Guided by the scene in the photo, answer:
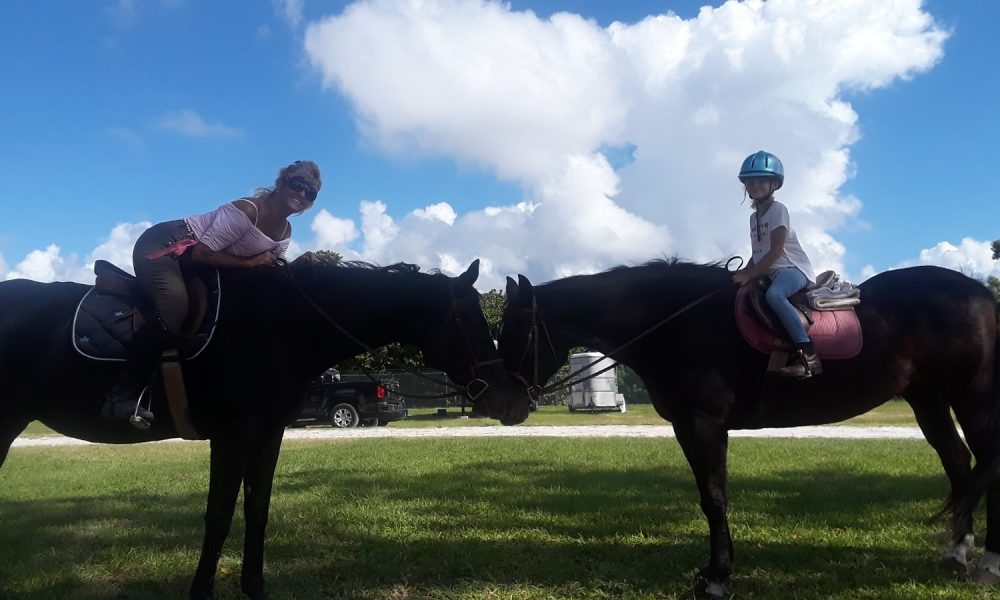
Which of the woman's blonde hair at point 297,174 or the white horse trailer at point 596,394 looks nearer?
the woman's blonde hair at point 297,174

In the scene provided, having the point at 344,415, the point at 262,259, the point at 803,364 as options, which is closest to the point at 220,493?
the point at 262,259

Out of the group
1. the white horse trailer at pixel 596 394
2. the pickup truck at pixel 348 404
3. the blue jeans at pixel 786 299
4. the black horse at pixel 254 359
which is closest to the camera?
the black horse at pixel 254 359

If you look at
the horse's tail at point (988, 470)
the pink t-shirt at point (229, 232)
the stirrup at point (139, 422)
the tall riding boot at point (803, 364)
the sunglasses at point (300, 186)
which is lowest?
the horse's tail at point (988, 470)

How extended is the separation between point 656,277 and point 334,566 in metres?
3.46

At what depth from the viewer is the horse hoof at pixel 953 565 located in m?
4.90

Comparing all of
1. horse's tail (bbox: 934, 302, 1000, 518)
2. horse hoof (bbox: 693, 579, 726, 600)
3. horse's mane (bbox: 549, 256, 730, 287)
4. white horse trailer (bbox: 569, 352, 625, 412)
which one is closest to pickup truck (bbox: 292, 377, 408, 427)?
white horse trailer (bbox: 569, 352, 625, 412)

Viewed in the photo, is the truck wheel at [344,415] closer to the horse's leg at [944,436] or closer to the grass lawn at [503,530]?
the grass lawn at [503,530]

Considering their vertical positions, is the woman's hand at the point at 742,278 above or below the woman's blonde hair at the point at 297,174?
below

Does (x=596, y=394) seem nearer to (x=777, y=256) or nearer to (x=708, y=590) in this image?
(x=777, y=256)

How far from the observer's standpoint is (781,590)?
4.68 metres

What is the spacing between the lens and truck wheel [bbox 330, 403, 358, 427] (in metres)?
23.6

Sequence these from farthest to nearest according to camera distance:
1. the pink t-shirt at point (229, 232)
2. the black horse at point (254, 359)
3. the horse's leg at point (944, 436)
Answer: the horse's leg at point (944, 436), the pink t-shirt at point (229, 232), the black horse at point (254, 359)

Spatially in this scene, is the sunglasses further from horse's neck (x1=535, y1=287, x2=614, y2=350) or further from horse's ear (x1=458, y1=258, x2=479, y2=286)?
horse's neck (x1=535, y1=287, x2=614, y2=350)

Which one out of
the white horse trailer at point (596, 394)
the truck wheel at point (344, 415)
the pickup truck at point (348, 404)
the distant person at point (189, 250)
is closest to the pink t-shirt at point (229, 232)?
the distant person at point (189, 250)
